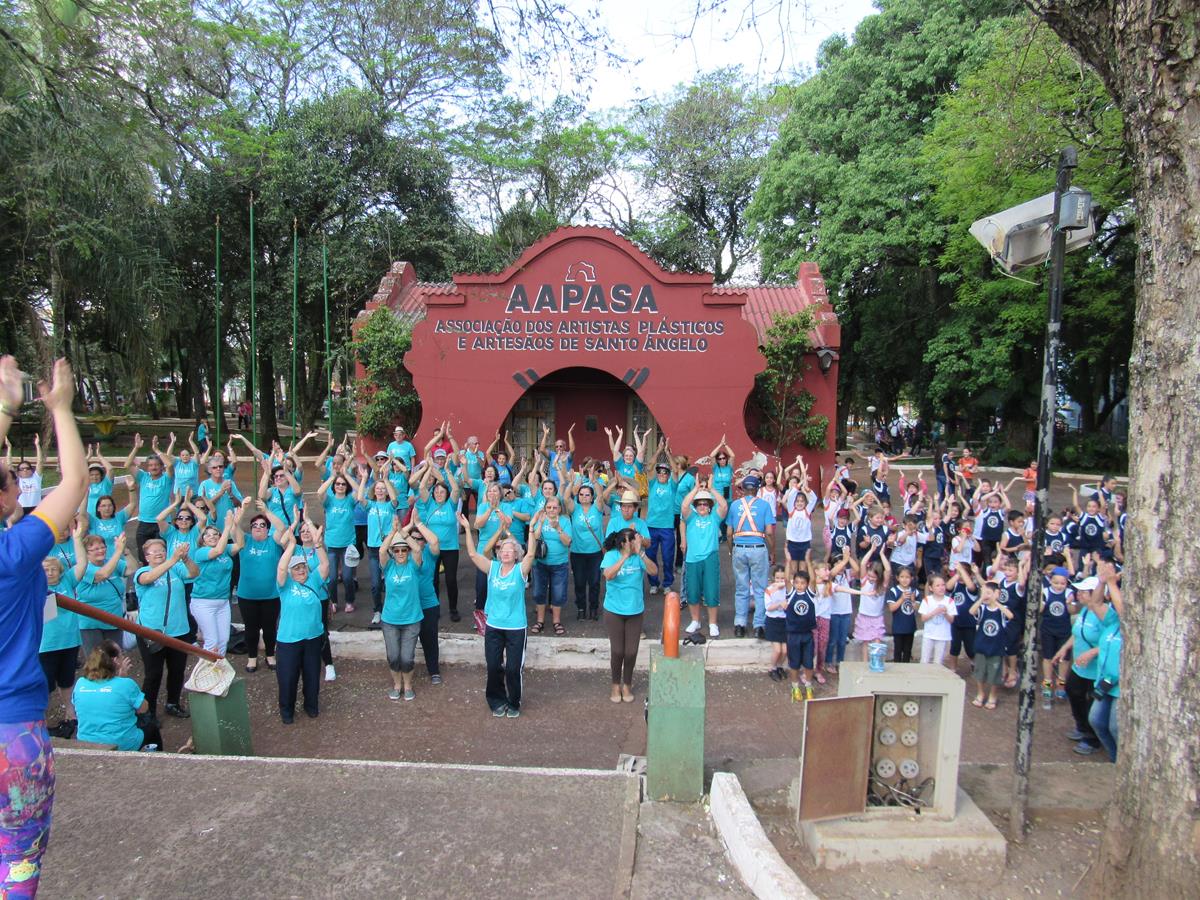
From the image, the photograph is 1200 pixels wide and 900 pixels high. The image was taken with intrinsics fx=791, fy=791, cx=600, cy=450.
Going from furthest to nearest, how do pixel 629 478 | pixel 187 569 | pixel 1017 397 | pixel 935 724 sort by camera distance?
pixel 1017 397 < pixel 629 478 < pixel 187 569 < pixel 935 724

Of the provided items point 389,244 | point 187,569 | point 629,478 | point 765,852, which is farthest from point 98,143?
point 389,244

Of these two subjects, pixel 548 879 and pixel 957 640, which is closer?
pixel 548 879

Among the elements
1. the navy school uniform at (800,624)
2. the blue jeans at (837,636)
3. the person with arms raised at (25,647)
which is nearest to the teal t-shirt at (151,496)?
the person with arms raised at (25,647)

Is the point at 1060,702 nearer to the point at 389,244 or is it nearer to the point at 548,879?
the point at 548,879

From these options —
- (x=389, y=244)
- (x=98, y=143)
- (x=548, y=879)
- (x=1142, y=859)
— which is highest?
(x=389, y=244)

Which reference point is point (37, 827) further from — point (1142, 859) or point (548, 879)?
point (1142, 859)

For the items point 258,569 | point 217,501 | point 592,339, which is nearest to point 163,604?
point 258,569

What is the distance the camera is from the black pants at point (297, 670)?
673 centimetres

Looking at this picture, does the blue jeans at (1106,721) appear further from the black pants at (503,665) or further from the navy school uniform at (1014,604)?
the black pants at (503,665)

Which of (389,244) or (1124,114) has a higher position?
(389,244)

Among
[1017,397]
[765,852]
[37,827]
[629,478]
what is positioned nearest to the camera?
[37,827]

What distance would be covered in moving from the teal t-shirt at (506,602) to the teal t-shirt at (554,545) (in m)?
1.73

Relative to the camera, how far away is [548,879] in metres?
4.07

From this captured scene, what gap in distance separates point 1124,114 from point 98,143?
917 cm
